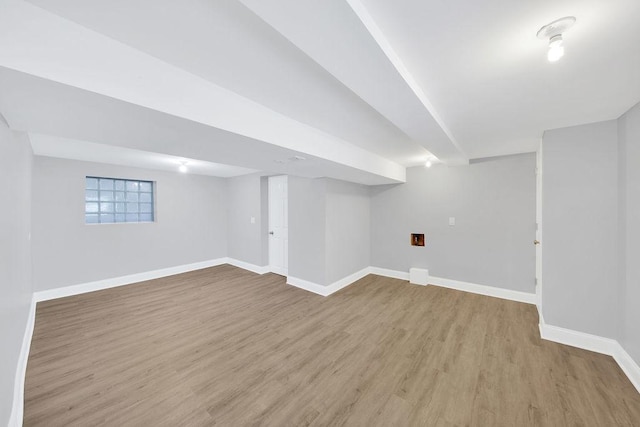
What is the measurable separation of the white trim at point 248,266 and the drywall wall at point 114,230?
0.31 metres

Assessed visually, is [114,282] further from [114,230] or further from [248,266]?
[248,266]

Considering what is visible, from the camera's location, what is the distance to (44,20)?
3.25 feet

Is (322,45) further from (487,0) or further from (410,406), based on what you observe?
(410,406)

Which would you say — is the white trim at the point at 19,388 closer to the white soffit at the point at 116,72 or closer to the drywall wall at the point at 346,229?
the white soffit at the point at 116,72

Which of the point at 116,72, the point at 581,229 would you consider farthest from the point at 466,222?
the point at 116,72

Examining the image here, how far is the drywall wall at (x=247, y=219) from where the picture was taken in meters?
5.28

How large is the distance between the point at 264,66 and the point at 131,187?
16.5 ft

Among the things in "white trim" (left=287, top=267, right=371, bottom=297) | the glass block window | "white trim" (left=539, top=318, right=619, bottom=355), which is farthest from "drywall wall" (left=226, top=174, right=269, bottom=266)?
"white trim" (left=539, top=318, right=619, bottom=355)

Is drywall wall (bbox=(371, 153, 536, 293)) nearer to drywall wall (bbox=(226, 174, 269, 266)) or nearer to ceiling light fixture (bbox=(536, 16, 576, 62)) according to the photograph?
drywall wall (bbox=(226, 174, 269, 266))

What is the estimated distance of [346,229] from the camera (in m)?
4.53

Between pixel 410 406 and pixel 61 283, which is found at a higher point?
pixel 61 283

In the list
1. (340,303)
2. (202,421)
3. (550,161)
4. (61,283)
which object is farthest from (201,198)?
(550,161)

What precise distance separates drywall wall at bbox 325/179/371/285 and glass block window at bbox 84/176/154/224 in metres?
4.03

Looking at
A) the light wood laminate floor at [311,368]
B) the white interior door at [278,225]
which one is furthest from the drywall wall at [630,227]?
the white interior door at [278,225]
